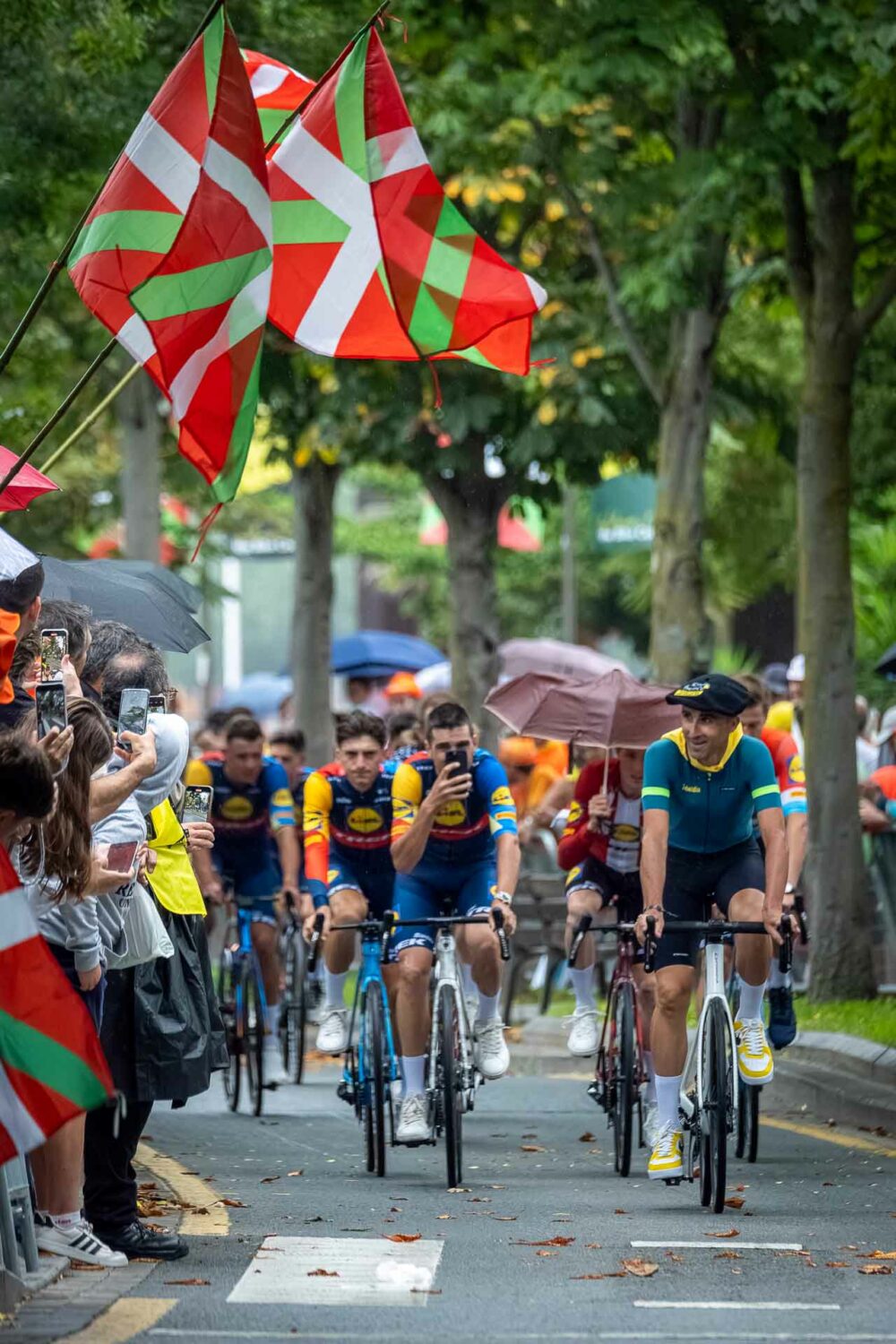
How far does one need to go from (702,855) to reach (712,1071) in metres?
1.13

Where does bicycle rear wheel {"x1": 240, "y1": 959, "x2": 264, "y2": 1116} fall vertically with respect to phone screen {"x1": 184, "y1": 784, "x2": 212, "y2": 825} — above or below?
below

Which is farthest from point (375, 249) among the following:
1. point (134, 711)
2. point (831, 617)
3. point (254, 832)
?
point (831, 617)

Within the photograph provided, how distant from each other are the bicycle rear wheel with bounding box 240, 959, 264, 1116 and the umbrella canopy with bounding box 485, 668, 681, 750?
6.44 ft

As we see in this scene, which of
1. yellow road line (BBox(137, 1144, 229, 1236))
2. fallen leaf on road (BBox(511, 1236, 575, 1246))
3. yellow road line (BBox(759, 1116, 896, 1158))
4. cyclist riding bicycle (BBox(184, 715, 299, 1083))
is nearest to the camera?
fallen leaf on road (BBox(511, 1236, 575, 1246))

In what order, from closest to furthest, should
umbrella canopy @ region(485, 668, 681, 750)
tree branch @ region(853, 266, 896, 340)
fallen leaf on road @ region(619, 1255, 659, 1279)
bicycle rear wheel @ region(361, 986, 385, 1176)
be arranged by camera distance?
fallen leaf on road @ region(619, 1255, 659, 1279)
bicycle rear wheel @ region(361, 986, 385, 1176)
umbrella canopy @ region(485, 668, 681, 750)
tree branch @ region(853, 266, 896, 340)

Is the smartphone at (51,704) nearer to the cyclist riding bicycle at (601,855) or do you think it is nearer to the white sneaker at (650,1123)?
the white sneaker at (650,1123)

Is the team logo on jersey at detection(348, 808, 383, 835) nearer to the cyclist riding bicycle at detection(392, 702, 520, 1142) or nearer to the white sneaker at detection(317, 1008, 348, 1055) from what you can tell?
the cyclist riding bicycle at detection(392, 702, 520, 1142)

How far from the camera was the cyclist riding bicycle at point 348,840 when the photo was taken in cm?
1165

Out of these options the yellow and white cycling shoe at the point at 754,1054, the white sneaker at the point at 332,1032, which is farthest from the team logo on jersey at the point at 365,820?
the yellow and white cycling shoe at the point at 754,1054

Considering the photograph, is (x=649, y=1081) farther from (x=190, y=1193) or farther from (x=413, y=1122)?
(x=190, y=1193)

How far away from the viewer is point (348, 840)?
1189cm

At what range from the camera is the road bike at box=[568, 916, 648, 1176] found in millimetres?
10422

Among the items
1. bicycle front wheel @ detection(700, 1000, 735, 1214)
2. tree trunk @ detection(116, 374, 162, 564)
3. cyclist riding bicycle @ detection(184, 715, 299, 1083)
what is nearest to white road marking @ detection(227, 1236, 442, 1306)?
bicycle front wheel @ detection(700, 1000, 735, 1214)

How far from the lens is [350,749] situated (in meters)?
11.8
